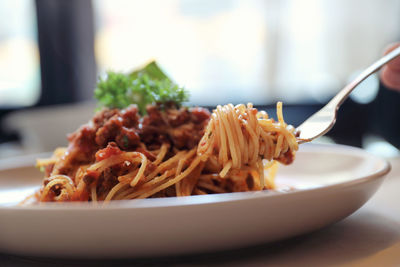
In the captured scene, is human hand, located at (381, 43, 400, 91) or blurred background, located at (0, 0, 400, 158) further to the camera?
blurred background, located at (0, 0, 400, 158)

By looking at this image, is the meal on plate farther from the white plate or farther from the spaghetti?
the white plate

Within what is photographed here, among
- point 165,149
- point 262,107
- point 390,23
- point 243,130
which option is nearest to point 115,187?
point 165,149

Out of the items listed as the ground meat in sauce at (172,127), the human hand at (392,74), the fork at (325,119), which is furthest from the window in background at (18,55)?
the fork at (325,119)

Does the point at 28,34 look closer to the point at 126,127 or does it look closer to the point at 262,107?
the point at 262,107

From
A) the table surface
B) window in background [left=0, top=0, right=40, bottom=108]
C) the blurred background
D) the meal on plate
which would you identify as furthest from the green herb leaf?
window in background [left=0, top=0, right=40, bottom=108]

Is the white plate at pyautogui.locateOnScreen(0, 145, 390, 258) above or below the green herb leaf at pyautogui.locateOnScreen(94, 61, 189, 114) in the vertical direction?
below

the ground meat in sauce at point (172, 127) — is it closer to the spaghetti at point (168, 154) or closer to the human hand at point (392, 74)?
the spaghetti at point (168, 154)

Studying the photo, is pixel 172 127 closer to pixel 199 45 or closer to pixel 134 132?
pixel 134 132

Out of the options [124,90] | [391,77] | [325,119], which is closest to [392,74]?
[391,77]
